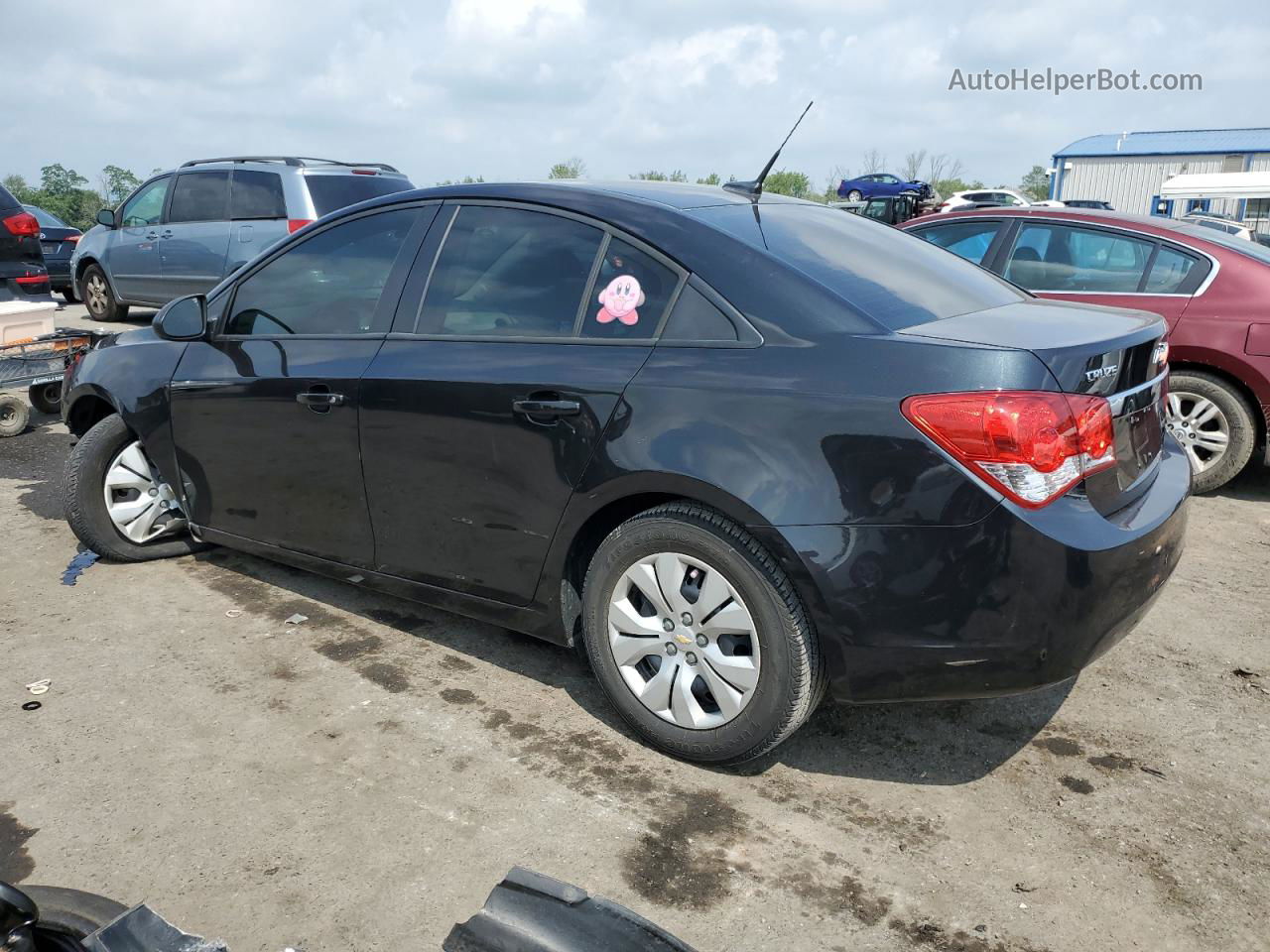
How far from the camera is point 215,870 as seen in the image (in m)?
2.60

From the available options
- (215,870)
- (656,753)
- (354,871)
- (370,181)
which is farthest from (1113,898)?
(370,181)

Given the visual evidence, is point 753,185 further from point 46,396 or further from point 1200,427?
point 46,396

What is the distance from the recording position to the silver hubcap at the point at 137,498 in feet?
15.3

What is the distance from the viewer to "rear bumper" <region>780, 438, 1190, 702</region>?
101 inches

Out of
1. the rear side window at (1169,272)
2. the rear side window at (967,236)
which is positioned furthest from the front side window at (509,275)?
the rear side window at (1169,272)

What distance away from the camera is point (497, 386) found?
3270 millimetres

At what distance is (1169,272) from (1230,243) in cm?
40

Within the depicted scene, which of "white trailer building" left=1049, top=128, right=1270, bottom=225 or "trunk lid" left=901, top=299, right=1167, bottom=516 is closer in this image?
"trunk lid" left=901, top=299, right=1167, bottom=516

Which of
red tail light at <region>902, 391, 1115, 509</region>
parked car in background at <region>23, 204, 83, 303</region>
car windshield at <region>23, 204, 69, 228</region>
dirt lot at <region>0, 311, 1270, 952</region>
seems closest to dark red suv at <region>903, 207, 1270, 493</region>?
dirt lot at <region>0, 311, 1270, 952</region>

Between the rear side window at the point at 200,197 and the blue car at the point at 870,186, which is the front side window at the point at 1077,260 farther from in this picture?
the blue car at the point at 870,186

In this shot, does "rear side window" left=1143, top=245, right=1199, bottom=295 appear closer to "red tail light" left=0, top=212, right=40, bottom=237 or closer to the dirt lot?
the dirt lot

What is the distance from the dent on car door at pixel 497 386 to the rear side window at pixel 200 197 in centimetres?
891

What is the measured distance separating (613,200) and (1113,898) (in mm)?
2366

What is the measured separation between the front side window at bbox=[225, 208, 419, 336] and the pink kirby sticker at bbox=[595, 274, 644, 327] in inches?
37.2
